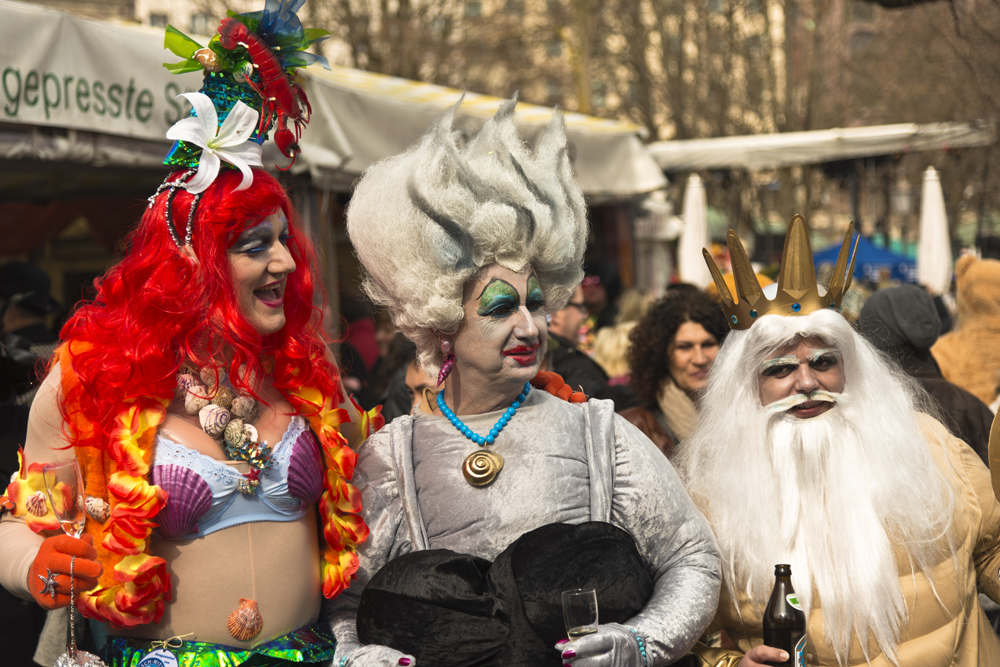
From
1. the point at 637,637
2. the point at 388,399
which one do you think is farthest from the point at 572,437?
the point at 388,399

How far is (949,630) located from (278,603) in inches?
72.0

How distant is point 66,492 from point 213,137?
3.09 feet

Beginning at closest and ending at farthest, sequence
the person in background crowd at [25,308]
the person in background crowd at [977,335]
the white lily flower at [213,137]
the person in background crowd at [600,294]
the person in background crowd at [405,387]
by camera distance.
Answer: the white lily flower at [213,137]
the person in background crowd at [405,387]
the person in background crowd at [25,308]
the person in background crowd at [977,335]
the person in background crowd at [600,294]

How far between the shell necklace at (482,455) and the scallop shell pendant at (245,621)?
622 millimetres

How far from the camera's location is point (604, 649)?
2123 mm

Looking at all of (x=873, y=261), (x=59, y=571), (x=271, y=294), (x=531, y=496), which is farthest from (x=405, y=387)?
(x=873, y=261)

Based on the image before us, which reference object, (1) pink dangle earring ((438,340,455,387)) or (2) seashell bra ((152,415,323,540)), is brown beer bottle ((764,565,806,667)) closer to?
(1) pink dangle earring ((438,340,455,387))

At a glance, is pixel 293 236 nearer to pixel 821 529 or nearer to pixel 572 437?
pixel 572 437

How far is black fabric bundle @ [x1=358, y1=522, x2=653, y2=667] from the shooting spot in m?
2.22

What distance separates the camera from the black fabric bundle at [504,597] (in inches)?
87.4

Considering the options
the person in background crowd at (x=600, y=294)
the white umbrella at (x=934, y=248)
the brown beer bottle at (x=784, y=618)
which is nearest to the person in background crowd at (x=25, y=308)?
the brown beer bottle at (x=784, y=618)

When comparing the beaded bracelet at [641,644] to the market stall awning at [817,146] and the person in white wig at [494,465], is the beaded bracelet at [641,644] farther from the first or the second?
the market stall awning at [817,146]

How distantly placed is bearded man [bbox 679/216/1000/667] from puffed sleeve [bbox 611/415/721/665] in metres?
0.25

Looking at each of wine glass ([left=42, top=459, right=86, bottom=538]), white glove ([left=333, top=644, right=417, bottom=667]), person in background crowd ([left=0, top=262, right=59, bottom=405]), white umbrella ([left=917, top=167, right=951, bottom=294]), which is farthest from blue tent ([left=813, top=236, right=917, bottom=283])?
wine glass ([left=42, top=459, right=86, bottom=538])
